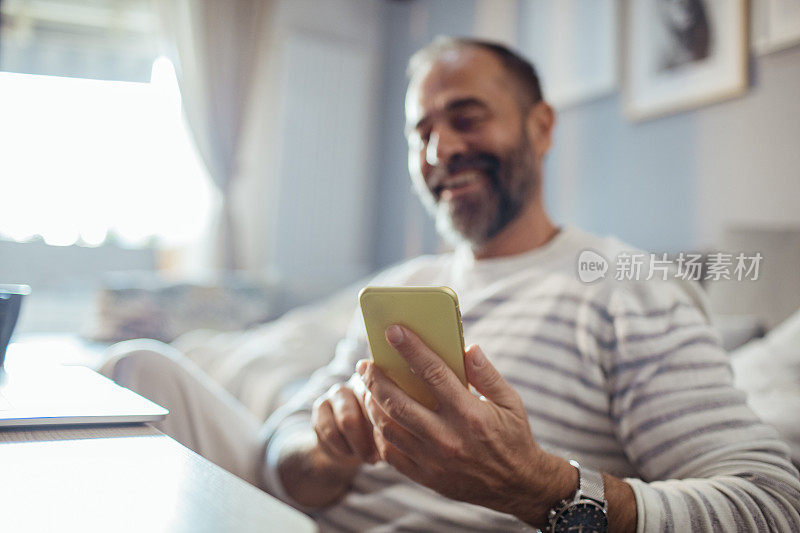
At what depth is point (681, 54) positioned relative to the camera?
1.97 metres

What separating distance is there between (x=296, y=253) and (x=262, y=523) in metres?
3.46

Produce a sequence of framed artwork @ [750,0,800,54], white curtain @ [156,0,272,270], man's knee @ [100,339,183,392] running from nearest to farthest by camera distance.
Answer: man's knee @ [100,339,183,392] < framed artwork @ [750,0,800,54] < white curtain @ [156,0,272,270]

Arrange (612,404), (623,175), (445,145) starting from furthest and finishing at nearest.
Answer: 1. (623,175)
2. (445,145)
3. (612,404)

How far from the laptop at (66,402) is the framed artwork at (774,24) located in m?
1.74

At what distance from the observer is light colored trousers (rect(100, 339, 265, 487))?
35.5 inches

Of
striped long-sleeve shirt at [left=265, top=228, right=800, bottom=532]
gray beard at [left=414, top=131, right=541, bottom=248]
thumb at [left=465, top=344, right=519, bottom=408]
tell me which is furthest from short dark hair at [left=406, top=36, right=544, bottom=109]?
thumb at [left=465, top=344, right=519, bottom=408]

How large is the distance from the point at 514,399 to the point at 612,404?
29 centimetres

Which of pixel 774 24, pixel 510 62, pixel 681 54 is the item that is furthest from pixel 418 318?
pixel 681 54

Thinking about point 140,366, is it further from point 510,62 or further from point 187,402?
point 510,62

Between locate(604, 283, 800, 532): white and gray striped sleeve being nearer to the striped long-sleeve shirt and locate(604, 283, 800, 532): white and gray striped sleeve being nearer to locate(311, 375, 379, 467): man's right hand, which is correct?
the striped long-sleeve shirt

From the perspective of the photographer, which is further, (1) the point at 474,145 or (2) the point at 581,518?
(1) the point at 474,145

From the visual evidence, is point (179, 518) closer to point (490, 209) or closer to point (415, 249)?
point (490, 209)

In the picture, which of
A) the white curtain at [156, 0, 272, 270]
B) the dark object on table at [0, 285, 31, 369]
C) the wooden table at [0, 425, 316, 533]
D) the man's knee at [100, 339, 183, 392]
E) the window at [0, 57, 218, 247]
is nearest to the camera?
the wooden table at [0, 425, 316, 533]

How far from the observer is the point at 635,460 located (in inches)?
29.0
